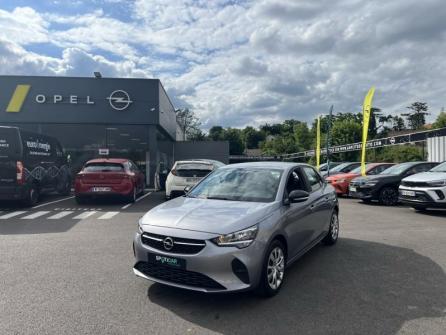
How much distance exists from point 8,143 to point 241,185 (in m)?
8.93

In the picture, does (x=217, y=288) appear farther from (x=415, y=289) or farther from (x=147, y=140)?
(x=147, y=140)

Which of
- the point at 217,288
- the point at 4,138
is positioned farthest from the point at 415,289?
the point at 4,138

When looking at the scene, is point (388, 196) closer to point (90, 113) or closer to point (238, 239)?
point (238, 239)

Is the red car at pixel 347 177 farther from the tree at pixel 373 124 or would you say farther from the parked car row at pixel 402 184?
the tree at pixel 373 124

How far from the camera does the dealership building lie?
21.0 metres

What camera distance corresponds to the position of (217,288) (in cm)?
388

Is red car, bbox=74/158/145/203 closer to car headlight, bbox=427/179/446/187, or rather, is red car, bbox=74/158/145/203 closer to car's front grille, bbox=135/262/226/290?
car's front grille, bbox=135/262/226/290

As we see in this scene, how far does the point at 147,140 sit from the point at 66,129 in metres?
4.62

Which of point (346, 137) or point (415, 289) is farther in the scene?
point (346, 137)

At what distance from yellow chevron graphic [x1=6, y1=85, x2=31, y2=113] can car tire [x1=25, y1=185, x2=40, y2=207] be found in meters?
10.8

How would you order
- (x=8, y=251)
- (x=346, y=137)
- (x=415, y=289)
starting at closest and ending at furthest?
(x=415, y=289) → (x=8, y=251) → (x=346, y=137)

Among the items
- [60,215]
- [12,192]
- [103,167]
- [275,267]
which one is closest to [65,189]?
[103,167]

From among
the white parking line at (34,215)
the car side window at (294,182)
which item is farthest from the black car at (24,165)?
the car side window at (294,182)

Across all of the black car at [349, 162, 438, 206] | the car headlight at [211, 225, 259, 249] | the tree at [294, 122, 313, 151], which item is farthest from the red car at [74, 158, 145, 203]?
the tree at [294, 122, 313, 151]
